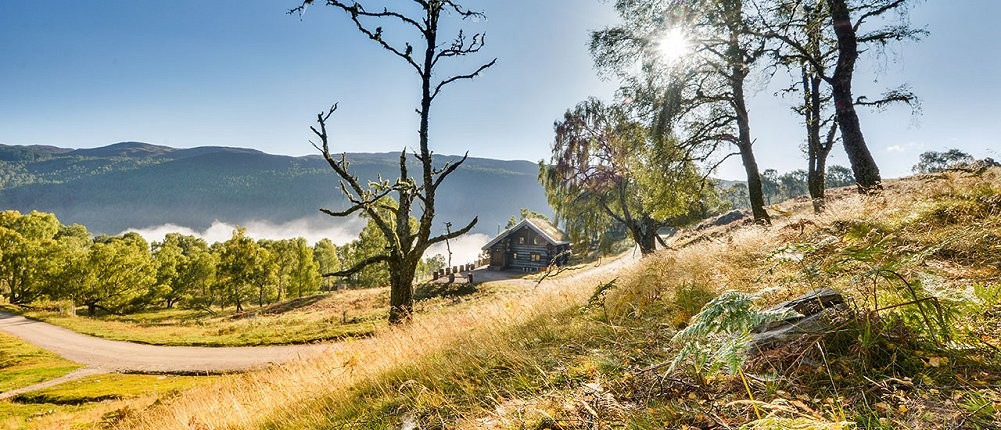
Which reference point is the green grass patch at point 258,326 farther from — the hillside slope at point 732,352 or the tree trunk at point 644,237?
the tree trunk at point 644,237

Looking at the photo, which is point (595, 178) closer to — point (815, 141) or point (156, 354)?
point (815, 141)

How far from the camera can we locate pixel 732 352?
5.91 ft

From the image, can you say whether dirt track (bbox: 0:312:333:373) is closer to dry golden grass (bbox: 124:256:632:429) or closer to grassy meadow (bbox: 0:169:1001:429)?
dry golden grass (bbox: 124:256:632:429)

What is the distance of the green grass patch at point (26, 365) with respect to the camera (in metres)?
17.2

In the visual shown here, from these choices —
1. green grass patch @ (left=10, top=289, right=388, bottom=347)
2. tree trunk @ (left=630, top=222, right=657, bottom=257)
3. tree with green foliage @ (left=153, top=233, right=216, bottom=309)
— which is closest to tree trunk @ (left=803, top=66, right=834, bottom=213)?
tree trunk @ (left=630, top=222, right=657, bottom=257)

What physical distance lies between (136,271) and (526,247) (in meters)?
44.2

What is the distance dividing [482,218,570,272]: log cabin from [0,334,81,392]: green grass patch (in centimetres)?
3014

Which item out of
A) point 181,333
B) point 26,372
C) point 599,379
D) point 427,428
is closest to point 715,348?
point 599,379

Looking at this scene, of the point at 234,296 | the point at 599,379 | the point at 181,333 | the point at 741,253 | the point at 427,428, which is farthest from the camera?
the point at 234,296

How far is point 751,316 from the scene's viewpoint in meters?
1.98

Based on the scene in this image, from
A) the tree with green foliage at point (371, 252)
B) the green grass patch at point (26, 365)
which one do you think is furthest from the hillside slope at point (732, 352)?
the tree with green foliage at point (371, 252)

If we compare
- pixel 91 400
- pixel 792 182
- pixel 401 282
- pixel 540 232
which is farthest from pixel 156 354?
pixel 792 182

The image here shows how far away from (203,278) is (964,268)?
62.5 m

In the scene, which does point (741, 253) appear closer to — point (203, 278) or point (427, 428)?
point (427, 428)
